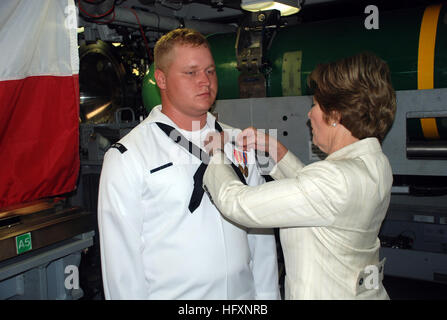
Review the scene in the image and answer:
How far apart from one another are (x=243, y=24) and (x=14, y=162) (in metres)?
1.71

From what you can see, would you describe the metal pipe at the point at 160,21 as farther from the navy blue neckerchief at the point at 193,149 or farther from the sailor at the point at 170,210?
the navy blue neckerchief at the point at 193,149

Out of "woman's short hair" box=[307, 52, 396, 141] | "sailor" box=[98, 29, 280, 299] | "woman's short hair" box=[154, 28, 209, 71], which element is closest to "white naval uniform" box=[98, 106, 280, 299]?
"sailor" box=[98, 29, 280, 299]

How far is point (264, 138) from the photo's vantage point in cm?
167

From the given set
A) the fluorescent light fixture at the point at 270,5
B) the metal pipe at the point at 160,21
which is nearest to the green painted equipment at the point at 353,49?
the fluorescent light fixture at the point at 270,5

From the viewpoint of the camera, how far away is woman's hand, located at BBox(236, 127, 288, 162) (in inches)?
64.5

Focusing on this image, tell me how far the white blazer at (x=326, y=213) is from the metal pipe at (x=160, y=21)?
2.80 metres

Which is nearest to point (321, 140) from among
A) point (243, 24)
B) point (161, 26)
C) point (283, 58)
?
point (283, 58)

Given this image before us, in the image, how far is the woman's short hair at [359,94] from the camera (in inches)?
50.3

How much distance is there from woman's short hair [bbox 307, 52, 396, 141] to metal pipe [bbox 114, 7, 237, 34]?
9.34 ft

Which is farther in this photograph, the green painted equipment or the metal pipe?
the metal pipe

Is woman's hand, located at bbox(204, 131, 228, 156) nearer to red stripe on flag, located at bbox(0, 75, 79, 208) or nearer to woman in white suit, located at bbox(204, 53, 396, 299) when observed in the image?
woman in white suit, located at bbox(204, 53, 396, 299)

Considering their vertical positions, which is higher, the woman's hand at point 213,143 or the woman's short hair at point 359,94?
the woman's short hair at point 359,94

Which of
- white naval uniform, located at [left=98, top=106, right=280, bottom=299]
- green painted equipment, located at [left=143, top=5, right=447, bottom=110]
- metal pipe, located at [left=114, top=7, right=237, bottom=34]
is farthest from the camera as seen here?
metal pipe, located at [left=114, top=7, right=237, bottom=34]
